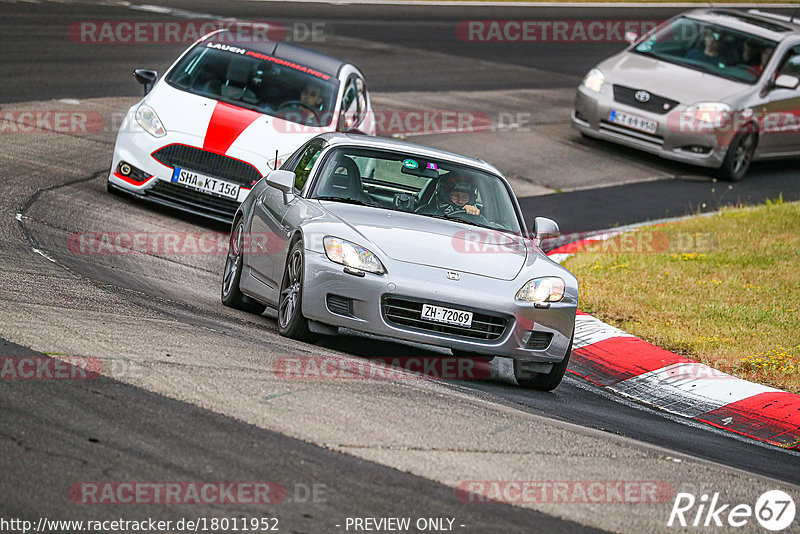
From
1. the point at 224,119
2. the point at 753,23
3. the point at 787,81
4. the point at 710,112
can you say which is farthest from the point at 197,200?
the point at 753,23

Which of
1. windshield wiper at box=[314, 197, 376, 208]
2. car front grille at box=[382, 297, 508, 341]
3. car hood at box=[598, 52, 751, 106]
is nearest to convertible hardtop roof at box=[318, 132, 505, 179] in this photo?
windshield wiper at box=[314, 197, 376, 208]

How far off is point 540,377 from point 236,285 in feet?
8.12

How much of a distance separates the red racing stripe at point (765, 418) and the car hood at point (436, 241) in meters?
1.71

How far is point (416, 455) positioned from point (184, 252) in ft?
19.7

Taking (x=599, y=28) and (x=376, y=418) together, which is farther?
(x=599, y=28)

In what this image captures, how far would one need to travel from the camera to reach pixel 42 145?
47.5ft

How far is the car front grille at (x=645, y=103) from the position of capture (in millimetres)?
18391

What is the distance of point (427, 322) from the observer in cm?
797

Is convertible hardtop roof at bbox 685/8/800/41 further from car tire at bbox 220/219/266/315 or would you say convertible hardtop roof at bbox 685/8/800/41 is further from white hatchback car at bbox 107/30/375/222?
car tire at bbox 220/219/266/315

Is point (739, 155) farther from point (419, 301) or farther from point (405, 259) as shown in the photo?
point (419, 301)

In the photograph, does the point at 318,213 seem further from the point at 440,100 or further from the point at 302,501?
the point at 440,100

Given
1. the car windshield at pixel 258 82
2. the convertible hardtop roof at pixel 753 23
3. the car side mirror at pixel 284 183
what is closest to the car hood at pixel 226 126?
the car windshield at pixel 258 82

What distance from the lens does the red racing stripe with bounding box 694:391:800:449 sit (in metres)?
8.30

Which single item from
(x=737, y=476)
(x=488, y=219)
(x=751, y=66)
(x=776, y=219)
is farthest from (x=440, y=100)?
(x=737, y=476)
